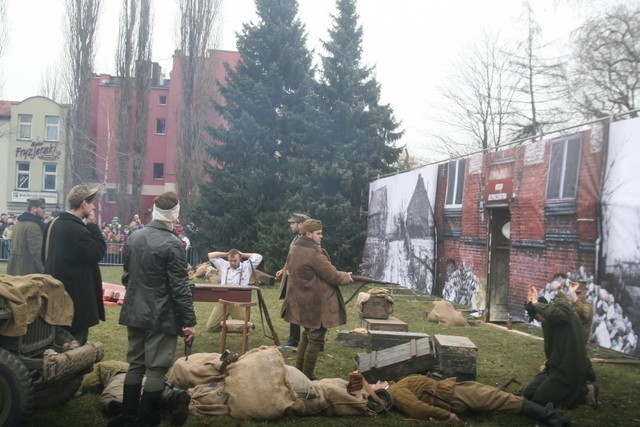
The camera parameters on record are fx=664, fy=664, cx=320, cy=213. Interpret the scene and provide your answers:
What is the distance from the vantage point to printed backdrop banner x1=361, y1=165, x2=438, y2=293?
1797 cm

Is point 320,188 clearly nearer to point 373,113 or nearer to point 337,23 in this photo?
point 373,113

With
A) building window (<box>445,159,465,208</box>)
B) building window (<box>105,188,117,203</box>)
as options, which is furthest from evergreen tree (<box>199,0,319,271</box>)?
building window (<box>105,188,117,203</box>)

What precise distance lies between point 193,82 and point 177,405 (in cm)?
3193

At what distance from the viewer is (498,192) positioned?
13812mm

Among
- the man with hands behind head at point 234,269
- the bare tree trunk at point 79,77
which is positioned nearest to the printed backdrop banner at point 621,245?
the man with hands behind head at point 234,269

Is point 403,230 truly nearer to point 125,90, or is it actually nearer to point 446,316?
point 446,316

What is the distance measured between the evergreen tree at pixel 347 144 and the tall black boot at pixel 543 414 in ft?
54.8

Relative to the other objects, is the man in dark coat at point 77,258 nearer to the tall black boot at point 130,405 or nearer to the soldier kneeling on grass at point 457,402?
the tall black boot at point 130,405

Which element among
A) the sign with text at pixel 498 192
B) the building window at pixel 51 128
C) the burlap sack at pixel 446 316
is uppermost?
the building window at pixel 51 128

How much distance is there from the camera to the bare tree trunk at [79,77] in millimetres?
38125

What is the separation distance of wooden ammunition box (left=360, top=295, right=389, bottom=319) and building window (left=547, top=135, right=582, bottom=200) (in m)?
3.67

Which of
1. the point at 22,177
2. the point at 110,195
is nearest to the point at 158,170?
the point at 110,195

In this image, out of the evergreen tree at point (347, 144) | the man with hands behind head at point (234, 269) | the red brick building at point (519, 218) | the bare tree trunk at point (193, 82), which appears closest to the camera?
the man with hands behind head at point (234, 269)

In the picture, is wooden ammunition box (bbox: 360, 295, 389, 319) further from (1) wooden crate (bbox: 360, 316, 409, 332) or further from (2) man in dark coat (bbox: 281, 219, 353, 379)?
(2) man in dark coat (bbox: 281, 219, 353, 379)
